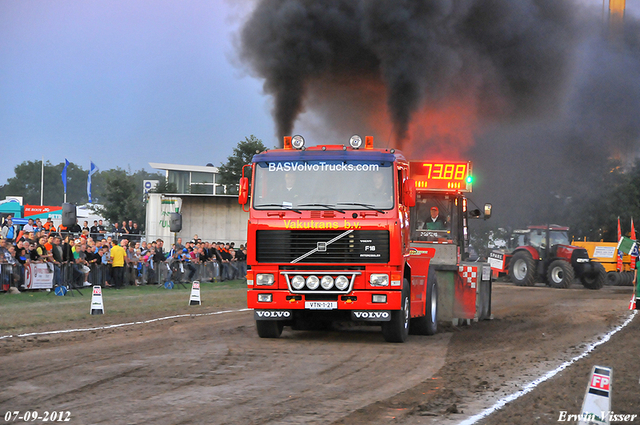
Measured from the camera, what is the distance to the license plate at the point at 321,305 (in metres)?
11.0

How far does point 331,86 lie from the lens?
21750 millimetres

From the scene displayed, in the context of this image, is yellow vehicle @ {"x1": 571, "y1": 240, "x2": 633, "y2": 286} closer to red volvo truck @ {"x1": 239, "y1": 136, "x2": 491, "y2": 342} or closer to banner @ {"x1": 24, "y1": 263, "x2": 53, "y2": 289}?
banner @ {"x1": 24, "y1": 263, "x2": 53, "y2": 289}

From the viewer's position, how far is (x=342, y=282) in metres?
11.0

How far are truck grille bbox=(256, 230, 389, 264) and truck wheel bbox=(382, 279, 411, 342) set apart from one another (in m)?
0.85

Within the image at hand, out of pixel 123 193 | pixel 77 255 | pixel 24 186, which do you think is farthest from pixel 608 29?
pixel 24 186

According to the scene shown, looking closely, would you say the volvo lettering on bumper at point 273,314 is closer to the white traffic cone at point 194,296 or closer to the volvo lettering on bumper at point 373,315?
the volvo lettering on bumper at point 373,315

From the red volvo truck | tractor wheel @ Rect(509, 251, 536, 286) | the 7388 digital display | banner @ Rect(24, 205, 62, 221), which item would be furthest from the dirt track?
banner @ Rect(24, 205, 62, 221)

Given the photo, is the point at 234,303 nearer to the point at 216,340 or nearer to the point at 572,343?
the point at 216,340

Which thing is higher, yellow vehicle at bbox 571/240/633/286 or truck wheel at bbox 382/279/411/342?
yellow vehicle at bbox 571/240/633/286

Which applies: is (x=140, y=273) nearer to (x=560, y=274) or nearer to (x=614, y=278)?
(x=560, y=274)

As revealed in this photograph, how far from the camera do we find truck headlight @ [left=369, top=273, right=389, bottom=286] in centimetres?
1093

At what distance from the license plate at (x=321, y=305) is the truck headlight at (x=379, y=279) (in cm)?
65

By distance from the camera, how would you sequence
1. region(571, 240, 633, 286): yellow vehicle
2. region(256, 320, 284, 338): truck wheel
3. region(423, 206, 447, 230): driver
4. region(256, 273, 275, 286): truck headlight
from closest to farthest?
1. region(256, 273, 275, 286): truck headlight
2. region(256, 320, 284, 338): truck wheel
3. region(423, 206, 447, 230): driver
4. region(571, 240, 633, 286): yellow vehicle

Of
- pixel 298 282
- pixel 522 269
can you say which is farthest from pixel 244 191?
pixel 522 269
